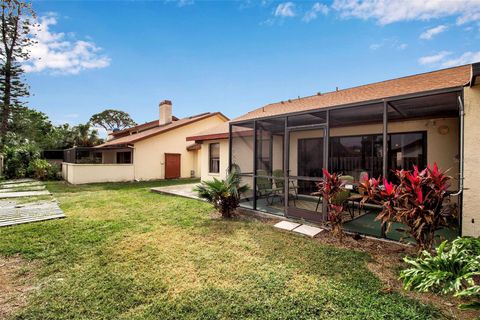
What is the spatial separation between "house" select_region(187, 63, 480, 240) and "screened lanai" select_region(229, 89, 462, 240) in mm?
22

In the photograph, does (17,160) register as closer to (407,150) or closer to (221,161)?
(221,161)

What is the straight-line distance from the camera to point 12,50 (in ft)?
64.3

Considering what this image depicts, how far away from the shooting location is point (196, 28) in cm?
1099

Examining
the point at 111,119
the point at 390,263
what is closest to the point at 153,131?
the point at 390,263

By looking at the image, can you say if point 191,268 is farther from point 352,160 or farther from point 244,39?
point 244,39

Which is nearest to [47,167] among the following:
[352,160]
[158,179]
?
[158,179]

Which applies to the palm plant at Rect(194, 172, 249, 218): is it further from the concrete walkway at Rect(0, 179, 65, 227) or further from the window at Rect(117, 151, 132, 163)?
the window at Rect(117, 151, 132, 163)

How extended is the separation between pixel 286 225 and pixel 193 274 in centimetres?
281

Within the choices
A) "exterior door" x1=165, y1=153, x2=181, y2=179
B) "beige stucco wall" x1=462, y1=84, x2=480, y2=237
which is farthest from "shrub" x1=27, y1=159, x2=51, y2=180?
Result: "beige stucco wall" x1=462, y1=84, x2=480, y2=237

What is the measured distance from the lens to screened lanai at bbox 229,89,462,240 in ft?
18.3

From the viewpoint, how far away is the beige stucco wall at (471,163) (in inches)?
144

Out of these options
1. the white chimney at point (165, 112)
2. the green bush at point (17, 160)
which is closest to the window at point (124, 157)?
the white chimney at point (165, 112)

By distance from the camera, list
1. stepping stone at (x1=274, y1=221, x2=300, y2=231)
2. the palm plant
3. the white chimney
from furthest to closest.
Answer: the white chimney, the palm plant, stepping stone at (x1=274, y1=221, x2=300, y2=231)

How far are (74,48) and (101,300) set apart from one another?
55.6 feet
